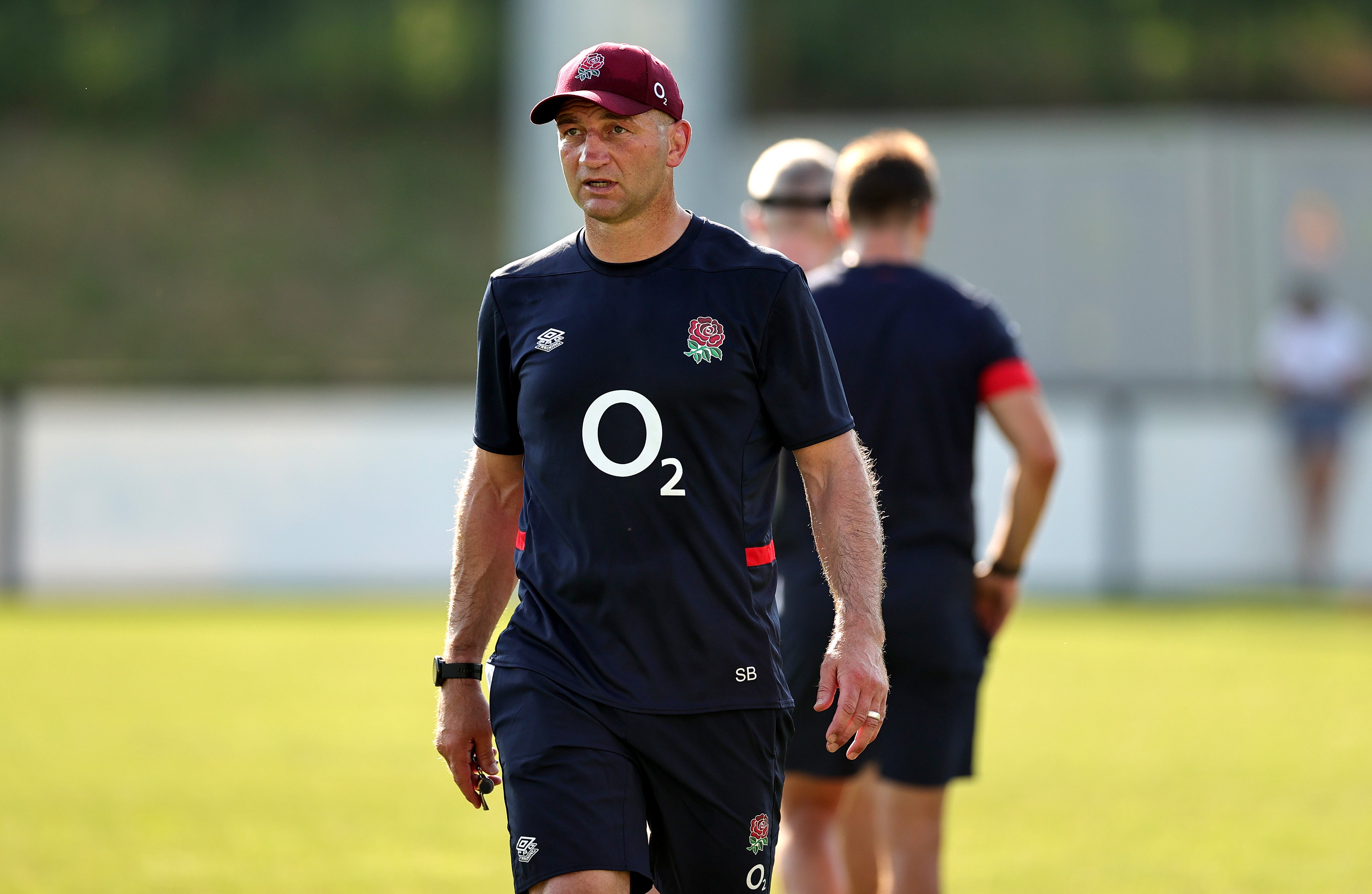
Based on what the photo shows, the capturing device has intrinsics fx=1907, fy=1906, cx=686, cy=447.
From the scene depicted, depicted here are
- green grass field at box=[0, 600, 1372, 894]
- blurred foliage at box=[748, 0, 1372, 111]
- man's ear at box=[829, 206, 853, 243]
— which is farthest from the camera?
blurred foliage at box=[748, 0, 1372, 111]

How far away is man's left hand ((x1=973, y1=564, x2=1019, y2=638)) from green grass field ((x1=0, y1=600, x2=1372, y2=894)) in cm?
158

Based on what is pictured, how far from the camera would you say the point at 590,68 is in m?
4.07

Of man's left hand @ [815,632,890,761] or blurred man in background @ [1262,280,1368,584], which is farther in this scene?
blurred man in background @ [1262,280,1368,584]

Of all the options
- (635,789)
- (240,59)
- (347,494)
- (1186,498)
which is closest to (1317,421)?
(1186,498)

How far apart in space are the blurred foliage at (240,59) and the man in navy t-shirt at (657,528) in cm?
4061

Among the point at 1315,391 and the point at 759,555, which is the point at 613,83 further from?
the point at 1315,391

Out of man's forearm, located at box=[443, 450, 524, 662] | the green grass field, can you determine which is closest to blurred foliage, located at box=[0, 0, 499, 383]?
the green grass field

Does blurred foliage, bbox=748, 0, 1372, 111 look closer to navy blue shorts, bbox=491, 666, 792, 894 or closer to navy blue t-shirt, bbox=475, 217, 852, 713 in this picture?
navy blue t-shirt, bbox=475, 217, 852, 713

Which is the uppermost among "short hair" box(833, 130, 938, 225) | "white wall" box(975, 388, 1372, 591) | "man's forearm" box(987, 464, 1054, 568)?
"short hair" box(833, 130, 938, 225)

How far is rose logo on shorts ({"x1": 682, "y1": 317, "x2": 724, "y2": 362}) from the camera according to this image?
13.2ft

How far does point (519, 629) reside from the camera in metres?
4.16

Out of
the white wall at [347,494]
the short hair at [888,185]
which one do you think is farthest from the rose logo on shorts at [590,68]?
the white wall at [347,494]

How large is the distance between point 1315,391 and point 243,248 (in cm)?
2747

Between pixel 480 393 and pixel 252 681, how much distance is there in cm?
826
